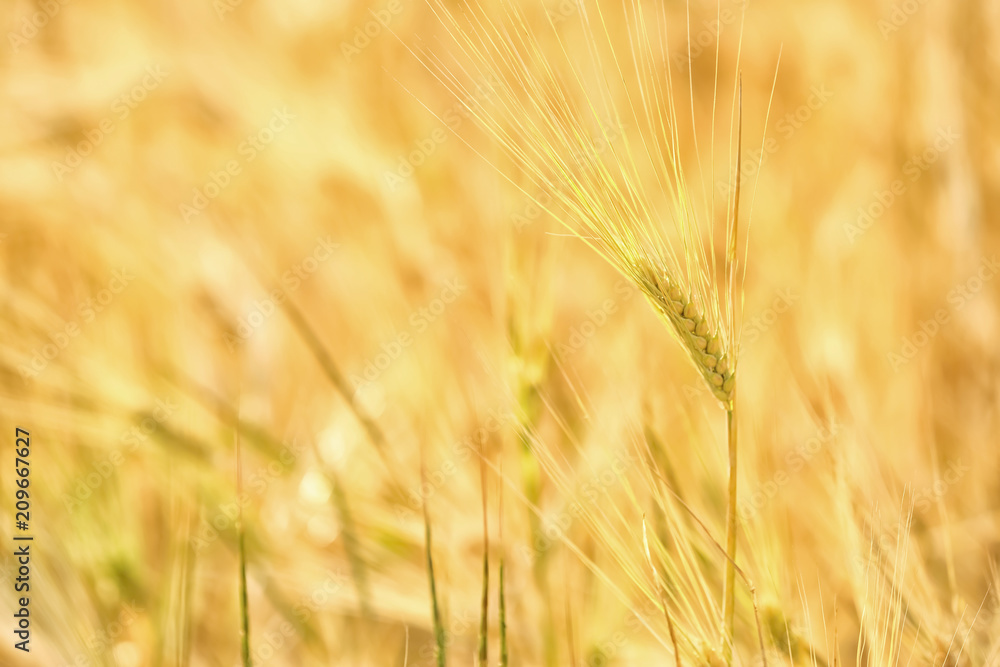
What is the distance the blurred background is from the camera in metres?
0.62

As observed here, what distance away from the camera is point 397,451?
0.80 metres

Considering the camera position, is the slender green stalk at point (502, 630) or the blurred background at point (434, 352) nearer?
the slender green stalk at point (502, 630)

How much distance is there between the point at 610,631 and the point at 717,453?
0.60 feet

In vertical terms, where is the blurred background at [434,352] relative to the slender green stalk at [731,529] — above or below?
above

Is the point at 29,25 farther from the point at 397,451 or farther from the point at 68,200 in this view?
the point at 397,451

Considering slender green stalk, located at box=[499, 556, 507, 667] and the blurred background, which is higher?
the blurred background

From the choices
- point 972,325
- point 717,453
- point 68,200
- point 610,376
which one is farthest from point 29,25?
point 972,325

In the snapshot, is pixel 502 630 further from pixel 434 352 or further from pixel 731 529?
pixel 434 352

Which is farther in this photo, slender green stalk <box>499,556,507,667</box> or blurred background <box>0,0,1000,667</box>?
blurred background <box>0,0,1000,667</box>

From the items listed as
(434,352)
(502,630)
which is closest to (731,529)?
(502,630)

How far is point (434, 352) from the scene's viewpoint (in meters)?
0.77

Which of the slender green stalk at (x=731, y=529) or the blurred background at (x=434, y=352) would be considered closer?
the slender green stalk at (x=731, y=529)

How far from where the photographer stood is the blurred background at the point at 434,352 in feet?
2.03

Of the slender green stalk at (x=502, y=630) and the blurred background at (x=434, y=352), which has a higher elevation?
the blurred background at (x=434, y=352)
